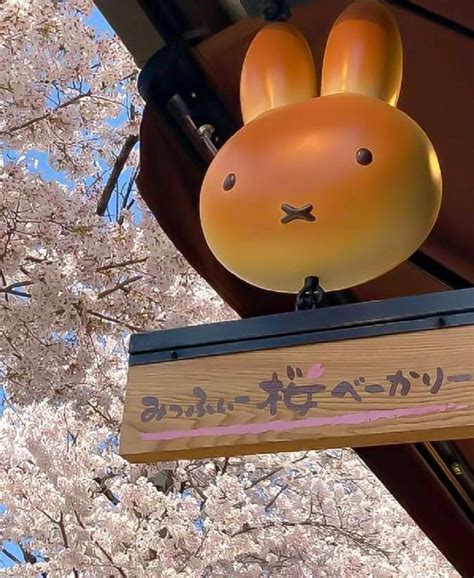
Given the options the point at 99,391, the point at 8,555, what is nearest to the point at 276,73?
the point at 99,391

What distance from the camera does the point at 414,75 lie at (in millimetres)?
1548

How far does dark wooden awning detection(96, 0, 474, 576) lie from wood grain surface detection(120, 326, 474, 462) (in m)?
0.64

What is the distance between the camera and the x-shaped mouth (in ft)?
3.04

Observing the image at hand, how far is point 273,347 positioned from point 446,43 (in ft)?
2.77

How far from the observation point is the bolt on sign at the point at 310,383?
2.70 feet

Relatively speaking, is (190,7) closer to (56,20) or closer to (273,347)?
(273,347)

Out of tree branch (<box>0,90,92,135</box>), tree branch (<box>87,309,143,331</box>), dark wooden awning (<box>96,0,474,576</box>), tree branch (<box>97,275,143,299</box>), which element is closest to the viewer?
dark wooden awning (<box>96,0,474,576</box>)

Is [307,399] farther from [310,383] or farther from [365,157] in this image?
[365,157]

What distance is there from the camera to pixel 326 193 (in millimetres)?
928

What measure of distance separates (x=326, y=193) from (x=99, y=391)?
A: 190 inches

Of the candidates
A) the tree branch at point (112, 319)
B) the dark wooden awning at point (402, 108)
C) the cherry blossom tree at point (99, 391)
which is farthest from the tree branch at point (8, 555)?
the dark wooden awning at point (402, 108)

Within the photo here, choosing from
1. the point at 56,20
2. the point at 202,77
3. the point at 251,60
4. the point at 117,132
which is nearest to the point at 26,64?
the point at 56,20

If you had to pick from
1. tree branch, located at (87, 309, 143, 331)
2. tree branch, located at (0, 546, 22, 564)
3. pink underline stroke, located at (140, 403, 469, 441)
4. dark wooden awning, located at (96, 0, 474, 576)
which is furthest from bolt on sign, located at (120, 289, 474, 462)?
tree branch, located at (0, 546, 22, 564)

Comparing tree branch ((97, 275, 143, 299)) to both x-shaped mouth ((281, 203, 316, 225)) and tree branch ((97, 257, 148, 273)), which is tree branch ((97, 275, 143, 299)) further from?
x-shaped mouth ((281, 203, 316, 225))
